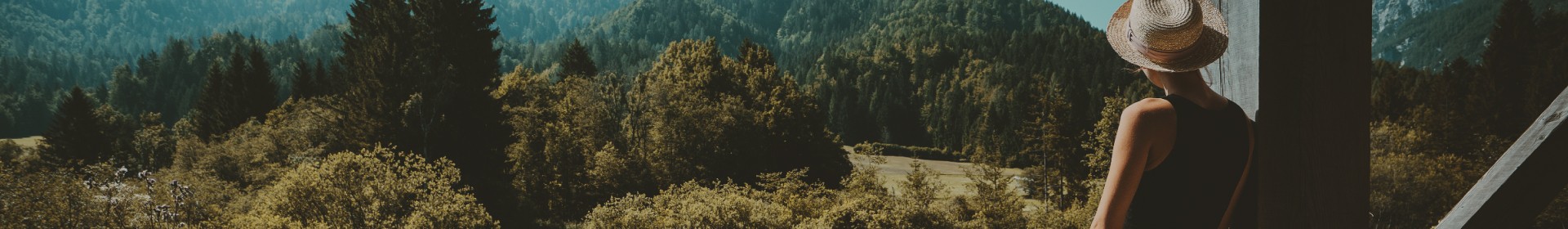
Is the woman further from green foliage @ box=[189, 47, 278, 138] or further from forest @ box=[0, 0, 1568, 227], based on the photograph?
green foliage @ box=[189, 47, 278, 138]

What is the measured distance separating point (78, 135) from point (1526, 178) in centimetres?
7019

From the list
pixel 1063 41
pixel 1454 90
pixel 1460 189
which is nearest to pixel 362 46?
pixel 1460 189

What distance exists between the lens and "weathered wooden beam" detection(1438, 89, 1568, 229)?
5.17ft

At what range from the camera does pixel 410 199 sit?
2361 centimetres

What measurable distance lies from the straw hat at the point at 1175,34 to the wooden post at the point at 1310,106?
0.06m

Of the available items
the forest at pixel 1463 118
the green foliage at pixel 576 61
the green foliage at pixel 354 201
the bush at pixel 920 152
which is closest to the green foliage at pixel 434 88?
the green foliage at pixel 354 201

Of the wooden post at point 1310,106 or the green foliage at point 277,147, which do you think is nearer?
the wooden post at point 1310,106

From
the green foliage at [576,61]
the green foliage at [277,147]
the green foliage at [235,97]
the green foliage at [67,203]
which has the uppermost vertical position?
the green foliage at [576,61]

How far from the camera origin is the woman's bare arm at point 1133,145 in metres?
1.54

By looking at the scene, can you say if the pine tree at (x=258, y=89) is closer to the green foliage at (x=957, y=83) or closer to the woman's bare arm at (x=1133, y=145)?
the green foliage at (x=957, y=83)

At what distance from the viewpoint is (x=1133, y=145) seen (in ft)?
5.06

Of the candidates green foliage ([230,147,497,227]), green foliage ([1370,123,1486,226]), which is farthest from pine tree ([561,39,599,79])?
green foliage ([1370,123,1486,226])

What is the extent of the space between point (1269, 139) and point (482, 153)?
3513 centimetres

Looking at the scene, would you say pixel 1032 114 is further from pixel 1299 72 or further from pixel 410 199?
pixel 1299 72
